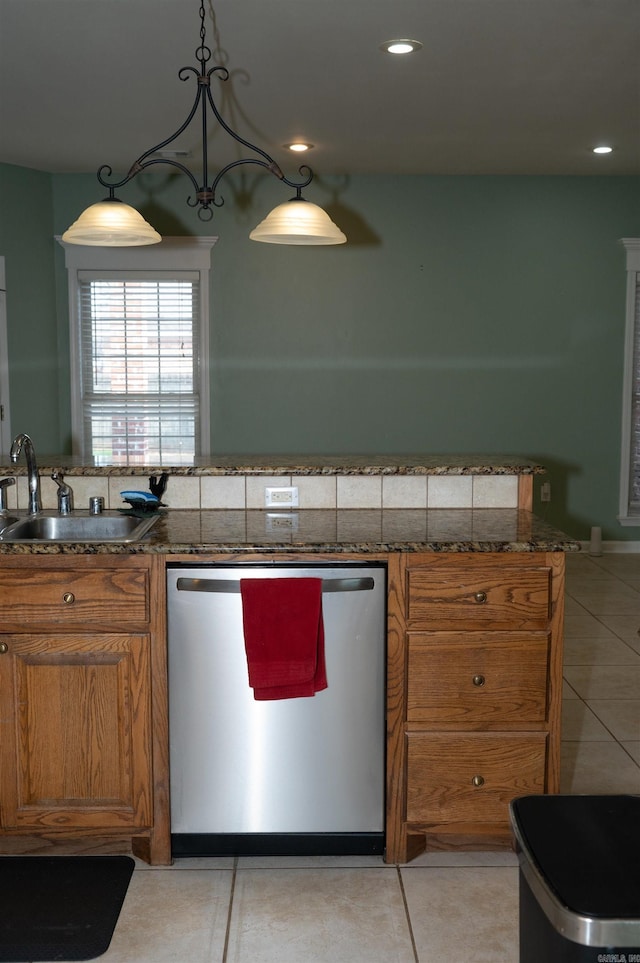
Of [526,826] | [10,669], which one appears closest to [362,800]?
[10,669]

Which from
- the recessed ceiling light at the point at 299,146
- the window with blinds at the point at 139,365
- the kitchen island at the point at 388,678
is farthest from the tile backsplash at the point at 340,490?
the window with blinds at the point at 139,365

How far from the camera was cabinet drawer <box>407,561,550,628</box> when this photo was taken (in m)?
2.54

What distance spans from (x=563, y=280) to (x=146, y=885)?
16.5 feet

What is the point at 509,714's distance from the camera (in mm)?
2586

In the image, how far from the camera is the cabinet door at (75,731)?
255cm

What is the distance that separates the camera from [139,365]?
6.41 m

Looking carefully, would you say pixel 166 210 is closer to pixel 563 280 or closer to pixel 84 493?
pixel 563 280

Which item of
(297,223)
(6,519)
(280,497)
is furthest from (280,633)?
(297,223)

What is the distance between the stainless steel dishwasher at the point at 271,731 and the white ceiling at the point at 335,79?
2.07 metres

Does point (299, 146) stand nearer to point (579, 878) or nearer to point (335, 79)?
point (335, 79)

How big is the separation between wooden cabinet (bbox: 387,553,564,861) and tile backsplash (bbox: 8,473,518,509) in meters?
0.58

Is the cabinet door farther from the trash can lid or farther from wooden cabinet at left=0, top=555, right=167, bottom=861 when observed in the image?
the trash can lid

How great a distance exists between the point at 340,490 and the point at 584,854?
1.89m

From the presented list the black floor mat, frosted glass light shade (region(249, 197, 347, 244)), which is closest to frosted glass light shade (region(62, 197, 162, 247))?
frosted glass light shade (region(249, 197, 347, 244))
